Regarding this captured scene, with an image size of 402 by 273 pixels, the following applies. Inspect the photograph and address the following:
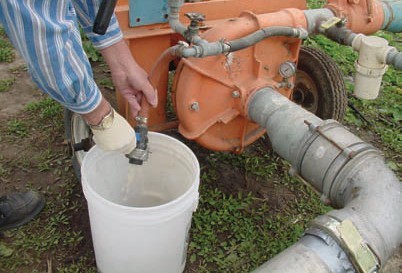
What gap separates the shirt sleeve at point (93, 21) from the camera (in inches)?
64.9

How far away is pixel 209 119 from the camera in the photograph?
205cm

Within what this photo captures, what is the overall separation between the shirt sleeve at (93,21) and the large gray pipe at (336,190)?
25.7 inches

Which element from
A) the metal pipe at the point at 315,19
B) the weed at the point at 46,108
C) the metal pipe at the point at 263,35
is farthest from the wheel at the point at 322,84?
the weed at the point at 46,108

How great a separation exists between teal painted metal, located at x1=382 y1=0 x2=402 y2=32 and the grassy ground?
858mm

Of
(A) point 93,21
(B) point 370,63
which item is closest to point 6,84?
(A) point 93,21

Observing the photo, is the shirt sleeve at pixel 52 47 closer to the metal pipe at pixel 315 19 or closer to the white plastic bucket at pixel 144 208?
the white plastic bucket at pixel 144 208

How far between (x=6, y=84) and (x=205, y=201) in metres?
1.82

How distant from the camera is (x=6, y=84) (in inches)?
129

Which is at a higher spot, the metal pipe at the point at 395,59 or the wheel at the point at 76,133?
the metal pipe at the point at 395,59

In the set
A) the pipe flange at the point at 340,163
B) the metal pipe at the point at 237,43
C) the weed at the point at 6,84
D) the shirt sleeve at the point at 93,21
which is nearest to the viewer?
the pipe flange at the point at 340,163

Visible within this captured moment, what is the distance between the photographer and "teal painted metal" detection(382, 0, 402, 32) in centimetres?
229

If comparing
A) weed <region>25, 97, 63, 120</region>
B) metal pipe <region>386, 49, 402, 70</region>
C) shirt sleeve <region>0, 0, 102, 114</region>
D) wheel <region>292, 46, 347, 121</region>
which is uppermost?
shirt sleeve <region>0, 0, 102, 114</region>

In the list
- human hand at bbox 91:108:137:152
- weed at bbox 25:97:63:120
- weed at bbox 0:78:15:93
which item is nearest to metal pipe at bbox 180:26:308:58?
human hand at bbox 91:108:137:152

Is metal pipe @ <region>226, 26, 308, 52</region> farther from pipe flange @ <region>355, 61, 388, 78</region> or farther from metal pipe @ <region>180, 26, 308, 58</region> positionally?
pipe flange @ <region>355, 61, 388, 78</region>
